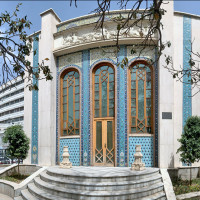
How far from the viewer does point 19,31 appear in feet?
15.2

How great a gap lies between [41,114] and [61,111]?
3.40ft

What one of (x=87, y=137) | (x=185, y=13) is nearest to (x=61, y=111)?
(x=87, y=137)

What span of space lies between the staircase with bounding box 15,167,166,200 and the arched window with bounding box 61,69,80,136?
11.7 ft

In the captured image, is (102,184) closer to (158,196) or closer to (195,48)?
(158,196)

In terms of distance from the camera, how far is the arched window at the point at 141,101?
10.3 metres

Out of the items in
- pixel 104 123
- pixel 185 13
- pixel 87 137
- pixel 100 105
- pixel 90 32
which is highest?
pixel 185 13

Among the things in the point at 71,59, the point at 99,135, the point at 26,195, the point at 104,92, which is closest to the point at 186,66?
the point at 104,92

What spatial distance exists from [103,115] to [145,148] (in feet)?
8.27

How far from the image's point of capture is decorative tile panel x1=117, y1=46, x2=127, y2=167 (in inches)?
402

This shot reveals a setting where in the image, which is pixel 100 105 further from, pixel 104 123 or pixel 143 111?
pixel 143 111

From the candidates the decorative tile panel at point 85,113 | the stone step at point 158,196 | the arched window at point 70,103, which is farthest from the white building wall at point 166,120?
the arched window at point 70,103

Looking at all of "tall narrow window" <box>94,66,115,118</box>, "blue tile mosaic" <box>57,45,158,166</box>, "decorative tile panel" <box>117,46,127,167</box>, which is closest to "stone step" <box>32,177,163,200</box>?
"decorative tile panel" <box>117,46,127,167</box>

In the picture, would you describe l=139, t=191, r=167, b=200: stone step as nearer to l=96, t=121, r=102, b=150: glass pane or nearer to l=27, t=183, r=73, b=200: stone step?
l=27, t=183, r=73, b=200: stone step

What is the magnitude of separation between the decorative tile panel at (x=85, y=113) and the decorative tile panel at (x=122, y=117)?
5.04ft
